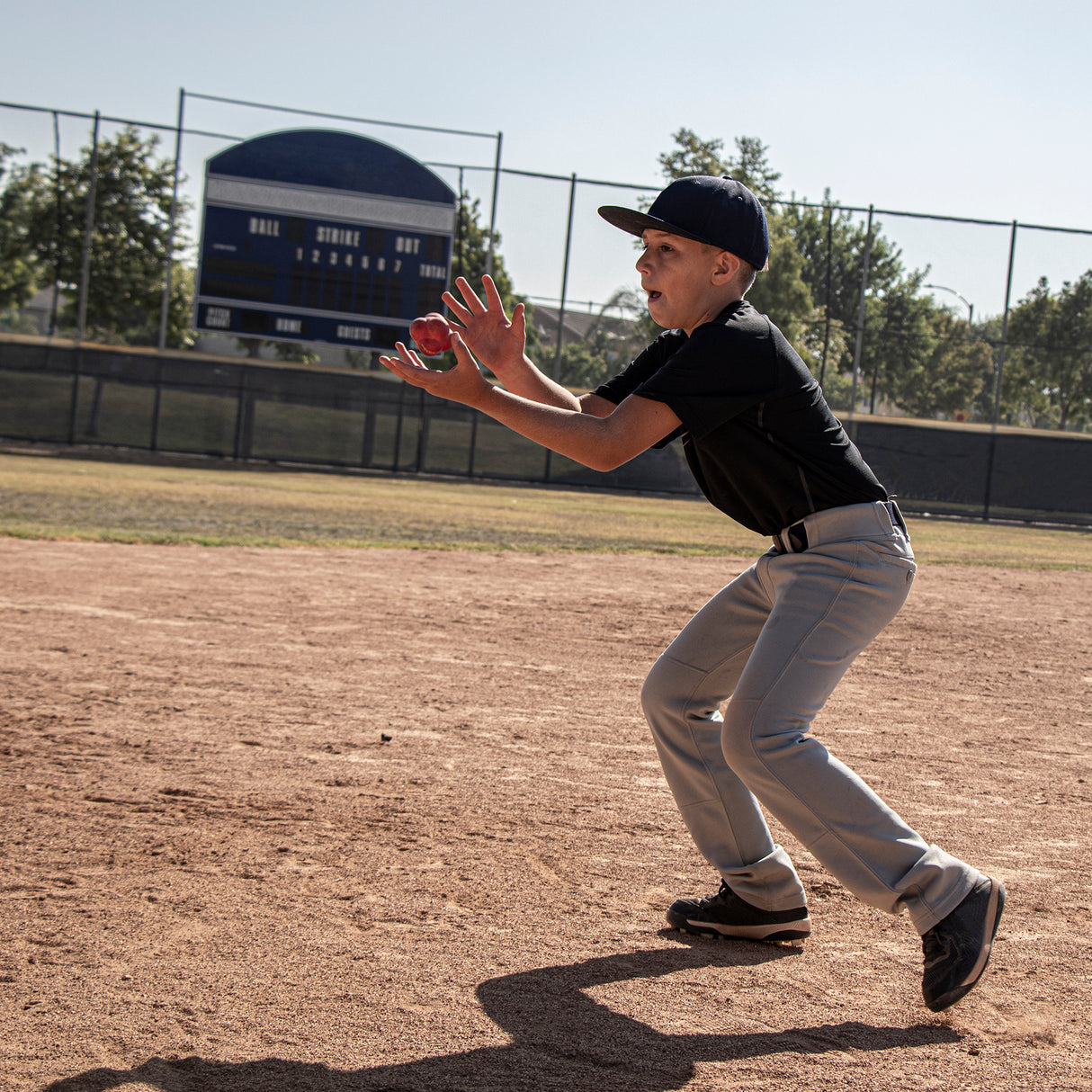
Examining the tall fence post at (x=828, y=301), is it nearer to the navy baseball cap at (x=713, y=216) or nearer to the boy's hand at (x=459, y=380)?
the navy baseball cap at (x=713, y=216)

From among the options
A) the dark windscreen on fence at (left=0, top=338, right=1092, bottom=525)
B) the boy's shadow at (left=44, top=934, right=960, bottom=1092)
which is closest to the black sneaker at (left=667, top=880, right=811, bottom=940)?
the boy's shadow at (left=44, top=934, right=960, bottom=1092)

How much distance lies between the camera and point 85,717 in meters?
4.38

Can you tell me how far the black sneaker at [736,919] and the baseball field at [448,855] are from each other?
0.15 feet

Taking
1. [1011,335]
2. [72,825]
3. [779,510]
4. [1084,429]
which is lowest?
[72,825]

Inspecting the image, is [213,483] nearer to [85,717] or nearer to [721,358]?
[85,717]

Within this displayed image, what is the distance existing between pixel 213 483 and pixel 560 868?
47.6 ft

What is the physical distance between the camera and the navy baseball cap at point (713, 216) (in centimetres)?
253

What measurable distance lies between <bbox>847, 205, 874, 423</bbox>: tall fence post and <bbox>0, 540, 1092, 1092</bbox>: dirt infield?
1795cm

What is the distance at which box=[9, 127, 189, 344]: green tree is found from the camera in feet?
74.3

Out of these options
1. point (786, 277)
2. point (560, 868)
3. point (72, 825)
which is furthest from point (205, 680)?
point (786, 277)

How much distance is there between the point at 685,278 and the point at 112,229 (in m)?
23.1

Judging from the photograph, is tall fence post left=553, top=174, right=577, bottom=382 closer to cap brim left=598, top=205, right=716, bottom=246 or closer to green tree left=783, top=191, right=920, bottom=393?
green tree left=783, top=191, right=920, bottom=393

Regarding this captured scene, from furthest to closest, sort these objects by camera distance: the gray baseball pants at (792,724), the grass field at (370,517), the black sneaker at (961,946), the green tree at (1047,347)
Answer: the green tree at (1047,347), the grass field at (370,517), the gray baseball pants at (792,724), the black sneaker at (961,946)

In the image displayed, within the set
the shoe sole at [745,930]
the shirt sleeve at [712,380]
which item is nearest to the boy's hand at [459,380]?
the shirt sleeve at [712,380]
